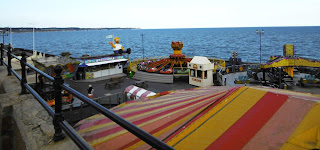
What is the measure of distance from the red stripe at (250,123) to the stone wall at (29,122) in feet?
12.0

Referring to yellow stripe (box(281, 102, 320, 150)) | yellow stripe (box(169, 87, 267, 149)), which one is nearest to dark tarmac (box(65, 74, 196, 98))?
yellow stripe (box(169, 87, 267, 149))

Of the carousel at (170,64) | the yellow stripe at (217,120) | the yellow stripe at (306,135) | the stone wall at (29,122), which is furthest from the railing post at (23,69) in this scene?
the carousel at (170,64)

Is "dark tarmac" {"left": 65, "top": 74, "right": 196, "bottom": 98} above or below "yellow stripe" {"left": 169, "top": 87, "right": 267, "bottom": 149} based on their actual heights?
below

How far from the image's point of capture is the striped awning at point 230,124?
503cm

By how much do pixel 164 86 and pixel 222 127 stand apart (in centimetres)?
1807

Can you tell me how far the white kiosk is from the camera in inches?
922

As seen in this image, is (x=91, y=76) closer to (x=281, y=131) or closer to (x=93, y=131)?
(x=93, y=131)

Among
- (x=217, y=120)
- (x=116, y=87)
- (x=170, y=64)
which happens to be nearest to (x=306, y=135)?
(x=217, y=120)

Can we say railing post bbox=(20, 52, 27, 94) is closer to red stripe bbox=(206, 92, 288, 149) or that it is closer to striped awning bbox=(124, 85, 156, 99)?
red stripe bbox=(206, 92, 288, 149)

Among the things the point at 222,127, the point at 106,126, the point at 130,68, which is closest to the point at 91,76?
the point at 130,68

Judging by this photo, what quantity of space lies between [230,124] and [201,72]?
18325 mm

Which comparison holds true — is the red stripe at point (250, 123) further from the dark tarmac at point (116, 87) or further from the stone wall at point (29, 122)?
the dark tarmac at point (116, 87)

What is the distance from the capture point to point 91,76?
26.7 meters

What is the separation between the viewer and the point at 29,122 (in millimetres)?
2893
